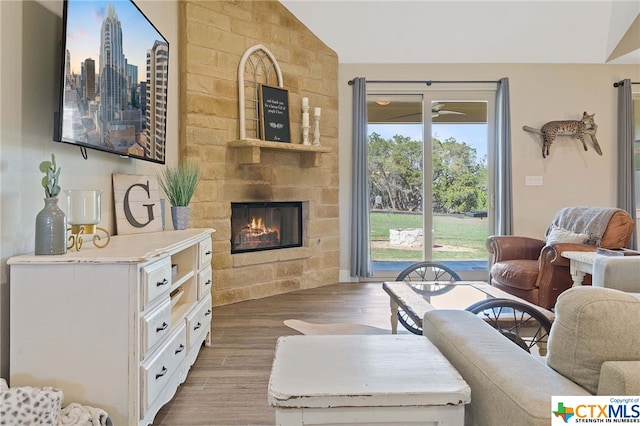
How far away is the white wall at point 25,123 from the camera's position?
154 cm

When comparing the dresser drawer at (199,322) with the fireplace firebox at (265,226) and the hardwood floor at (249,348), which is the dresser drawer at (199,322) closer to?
the hardwood floor at (249,348)

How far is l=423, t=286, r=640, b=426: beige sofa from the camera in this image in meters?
0.80

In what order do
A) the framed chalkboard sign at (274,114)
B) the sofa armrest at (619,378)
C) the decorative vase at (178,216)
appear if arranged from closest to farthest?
the sofa armrest at (619,378) → the decorative vase at (178,216) → the framed chalkboard sign at (274,114)

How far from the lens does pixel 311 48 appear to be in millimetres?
4723

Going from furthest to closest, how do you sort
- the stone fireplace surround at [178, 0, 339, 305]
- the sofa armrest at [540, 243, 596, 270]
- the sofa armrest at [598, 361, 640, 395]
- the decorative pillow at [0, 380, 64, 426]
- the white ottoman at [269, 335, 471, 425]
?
the stone fireplace surround at [178, 0, 339, 305], the sofa armrest at [540, 243, 596, 270], the decorative pillow at [0, 380, 64, 426], the white ottoman at [269, 335, 471, 425], the sofa armrest at [598, 361, 640, 395]

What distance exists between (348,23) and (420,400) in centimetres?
457

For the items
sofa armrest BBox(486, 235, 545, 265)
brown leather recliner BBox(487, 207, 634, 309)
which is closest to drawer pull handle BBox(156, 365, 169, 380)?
brown leather recliner BBox(487, 207, 634, 309)

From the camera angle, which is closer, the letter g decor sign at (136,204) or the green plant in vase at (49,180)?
the green plant in vase at (49,180)

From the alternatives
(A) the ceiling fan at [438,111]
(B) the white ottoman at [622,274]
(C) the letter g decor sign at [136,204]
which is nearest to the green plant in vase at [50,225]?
(C) the letter g decor sign at [136,204]

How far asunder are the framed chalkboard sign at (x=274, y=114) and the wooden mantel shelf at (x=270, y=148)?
13 centimetres

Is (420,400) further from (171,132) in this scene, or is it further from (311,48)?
(311,48)

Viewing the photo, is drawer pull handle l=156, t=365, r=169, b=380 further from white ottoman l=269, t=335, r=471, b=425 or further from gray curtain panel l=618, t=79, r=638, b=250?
gray curtain panel l=618, t=79, r=638, b=250

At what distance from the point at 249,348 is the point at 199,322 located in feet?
Result: 1.48

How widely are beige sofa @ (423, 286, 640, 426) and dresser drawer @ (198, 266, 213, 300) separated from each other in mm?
1916
